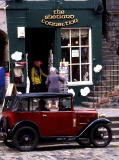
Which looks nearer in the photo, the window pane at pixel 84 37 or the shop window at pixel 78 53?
the shop window at pixel 78 53

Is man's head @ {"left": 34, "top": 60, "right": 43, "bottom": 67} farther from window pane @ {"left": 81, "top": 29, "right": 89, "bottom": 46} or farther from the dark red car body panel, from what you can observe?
the dark red car body panel

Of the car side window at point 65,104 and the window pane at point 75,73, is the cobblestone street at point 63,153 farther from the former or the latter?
the window pane at point 75,73

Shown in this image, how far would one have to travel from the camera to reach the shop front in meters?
18.3

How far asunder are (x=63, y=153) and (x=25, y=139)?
3.25ft

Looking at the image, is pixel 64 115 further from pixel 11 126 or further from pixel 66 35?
pixel 66 35

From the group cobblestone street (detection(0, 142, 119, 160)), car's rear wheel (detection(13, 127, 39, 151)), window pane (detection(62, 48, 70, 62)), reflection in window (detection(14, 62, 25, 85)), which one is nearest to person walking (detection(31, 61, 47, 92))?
reflection in window (detection(14, 62, 25, 85))

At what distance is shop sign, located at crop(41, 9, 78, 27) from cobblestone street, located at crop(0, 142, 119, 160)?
6838 millimetres

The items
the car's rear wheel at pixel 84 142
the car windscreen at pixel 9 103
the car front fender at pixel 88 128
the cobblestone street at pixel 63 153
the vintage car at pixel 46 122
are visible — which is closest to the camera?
the cobblestone street at pixel 63 153

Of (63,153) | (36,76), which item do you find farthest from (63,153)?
(36,76)

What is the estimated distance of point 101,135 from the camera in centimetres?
1245

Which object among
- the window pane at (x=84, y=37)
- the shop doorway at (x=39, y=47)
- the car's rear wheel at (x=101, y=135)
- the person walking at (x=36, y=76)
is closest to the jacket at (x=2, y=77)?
the person walking at (x=36, y=76)

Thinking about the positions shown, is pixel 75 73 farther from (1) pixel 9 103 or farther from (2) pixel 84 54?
(1) pixel 9 103

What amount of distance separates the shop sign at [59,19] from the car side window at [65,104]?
685cm

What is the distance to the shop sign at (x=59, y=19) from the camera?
1858 cm
